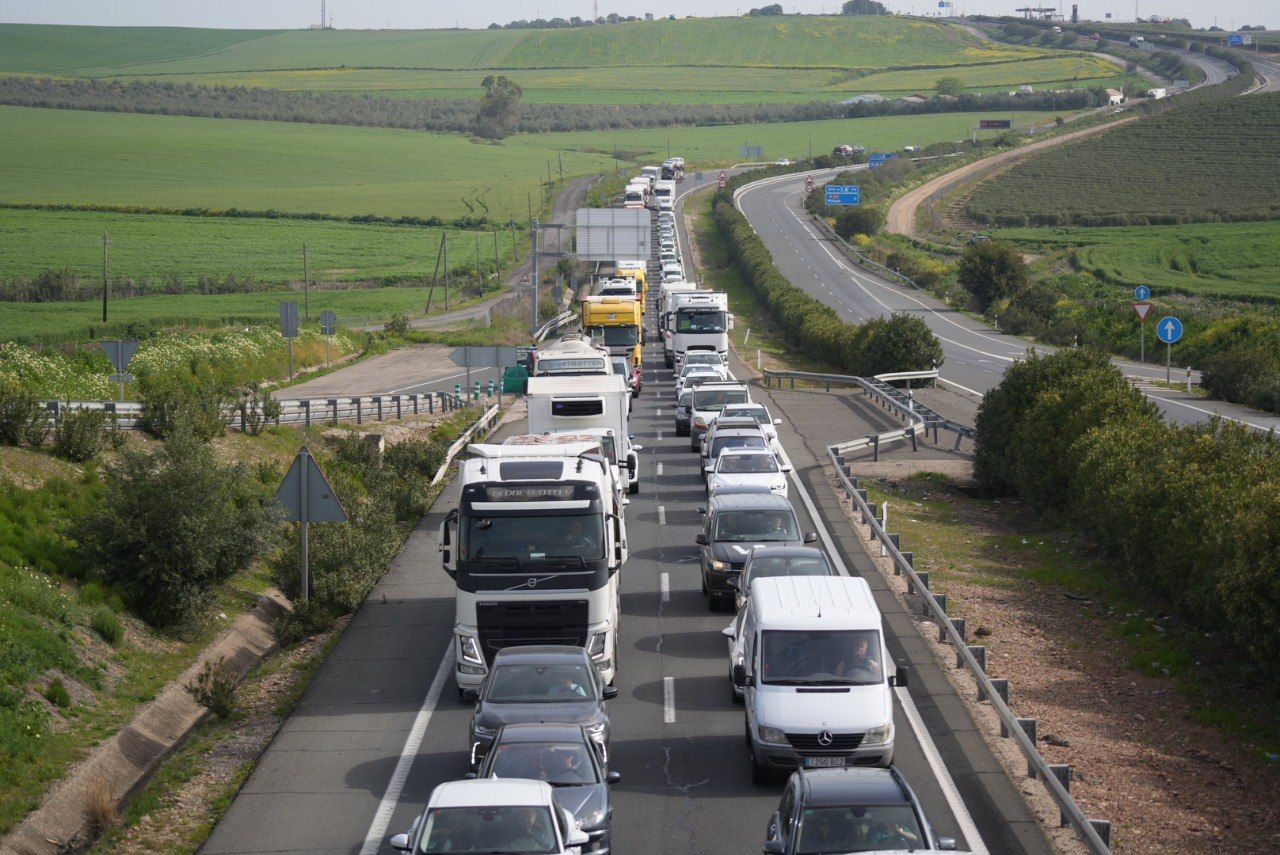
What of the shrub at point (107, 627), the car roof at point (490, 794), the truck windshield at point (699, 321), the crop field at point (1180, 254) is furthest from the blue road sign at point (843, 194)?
the car roof at point (490, 794)

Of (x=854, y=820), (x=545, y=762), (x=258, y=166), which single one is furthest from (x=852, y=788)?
(x=258, y=166)

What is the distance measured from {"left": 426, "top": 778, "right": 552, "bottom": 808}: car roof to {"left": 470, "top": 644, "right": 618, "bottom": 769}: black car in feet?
7.30

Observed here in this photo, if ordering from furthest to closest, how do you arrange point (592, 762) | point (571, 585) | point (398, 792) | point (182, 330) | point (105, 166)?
point (105, 166) < point (182, 330) < point (571, 585) < point (398, 792) < point (592, 762)

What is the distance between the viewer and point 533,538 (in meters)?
17.2

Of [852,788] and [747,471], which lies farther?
[747,471]

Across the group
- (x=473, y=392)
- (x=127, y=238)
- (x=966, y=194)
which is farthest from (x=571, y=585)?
(x=966, y=194)

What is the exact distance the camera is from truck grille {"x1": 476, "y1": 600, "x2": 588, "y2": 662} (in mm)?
16781

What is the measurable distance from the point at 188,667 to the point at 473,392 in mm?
33526

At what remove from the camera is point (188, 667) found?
1853cm

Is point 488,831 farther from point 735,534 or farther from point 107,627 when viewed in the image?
point 735,534

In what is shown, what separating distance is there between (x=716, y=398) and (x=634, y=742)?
2255cm

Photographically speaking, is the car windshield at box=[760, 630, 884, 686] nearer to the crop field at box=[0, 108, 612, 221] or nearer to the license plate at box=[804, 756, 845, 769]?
the license plate at box=[804, 756, 845, 769]

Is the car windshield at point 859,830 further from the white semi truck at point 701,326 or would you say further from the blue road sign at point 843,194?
the blue road sign at point 843,194

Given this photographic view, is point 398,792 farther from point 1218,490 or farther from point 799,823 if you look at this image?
point 1218,490
